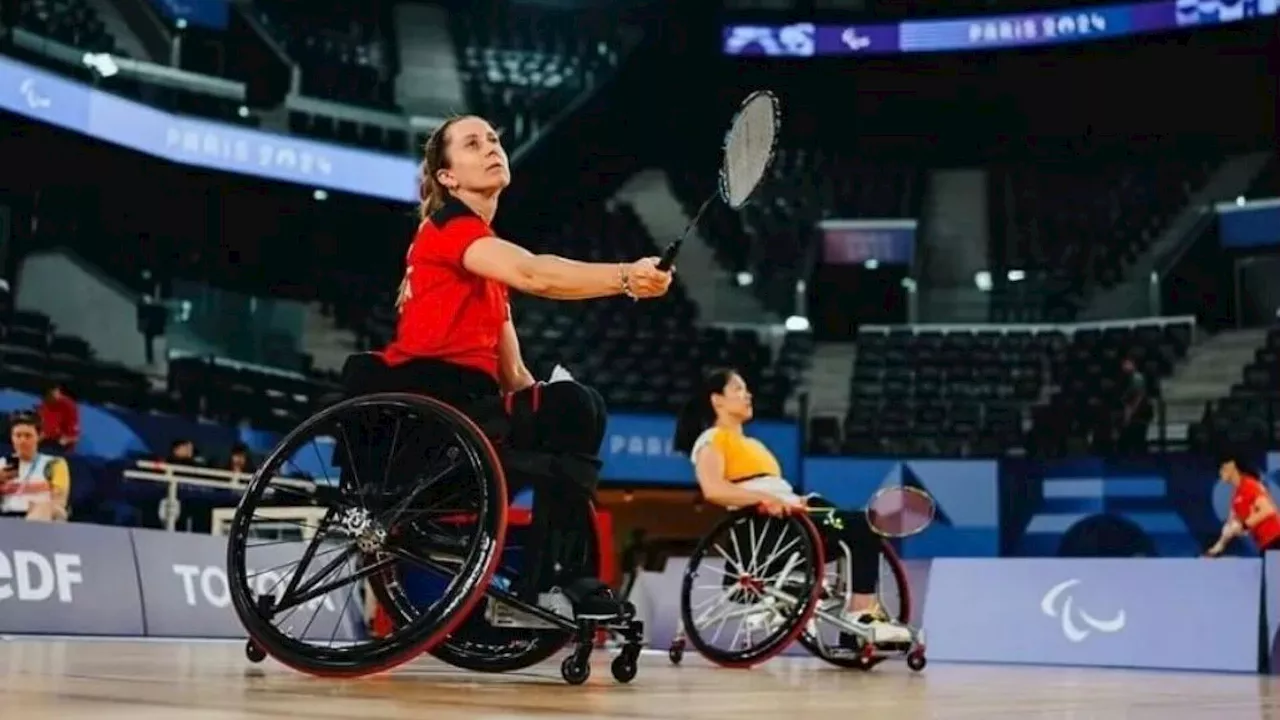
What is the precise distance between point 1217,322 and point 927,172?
4891 mm

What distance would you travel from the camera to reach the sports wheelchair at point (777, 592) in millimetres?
5434

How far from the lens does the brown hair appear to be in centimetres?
374

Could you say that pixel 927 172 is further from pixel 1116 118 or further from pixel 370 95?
pixel 370 95

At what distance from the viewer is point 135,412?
44.6ft

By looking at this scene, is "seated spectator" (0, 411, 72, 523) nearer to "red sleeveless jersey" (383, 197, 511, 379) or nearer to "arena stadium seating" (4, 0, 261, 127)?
"red sleeveless jersey" (383, 197, 511, 379)

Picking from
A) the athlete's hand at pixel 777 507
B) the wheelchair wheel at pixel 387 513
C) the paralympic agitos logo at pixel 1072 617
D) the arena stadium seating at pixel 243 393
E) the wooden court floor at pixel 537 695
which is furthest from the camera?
the arena stadium seating at pixel 243 393

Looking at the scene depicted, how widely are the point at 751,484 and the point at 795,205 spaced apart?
47.6 feet

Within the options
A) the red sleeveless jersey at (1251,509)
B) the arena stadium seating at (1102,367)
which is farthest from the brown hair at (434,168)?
the arena stadium seating at (1102,367)

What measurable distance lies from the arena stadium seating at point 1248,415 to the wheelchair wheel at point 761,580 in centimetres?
952

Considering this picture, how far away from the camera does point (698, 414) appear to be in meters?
6.55

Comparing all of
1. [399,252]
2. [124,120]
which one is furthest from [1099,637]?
[399,252]

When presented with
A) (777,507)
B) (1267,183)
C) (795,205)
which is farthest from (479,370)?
(1267,183)

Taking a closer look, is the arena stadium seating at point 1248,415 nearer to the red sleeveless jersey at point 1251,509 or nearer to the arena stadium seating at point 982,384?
the arena stadium seating at point 982,384

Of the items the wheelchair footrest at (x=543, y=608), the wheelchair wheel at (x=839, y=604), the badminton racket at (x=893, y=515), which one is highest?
the badminton racket at (x=893, y=515)
